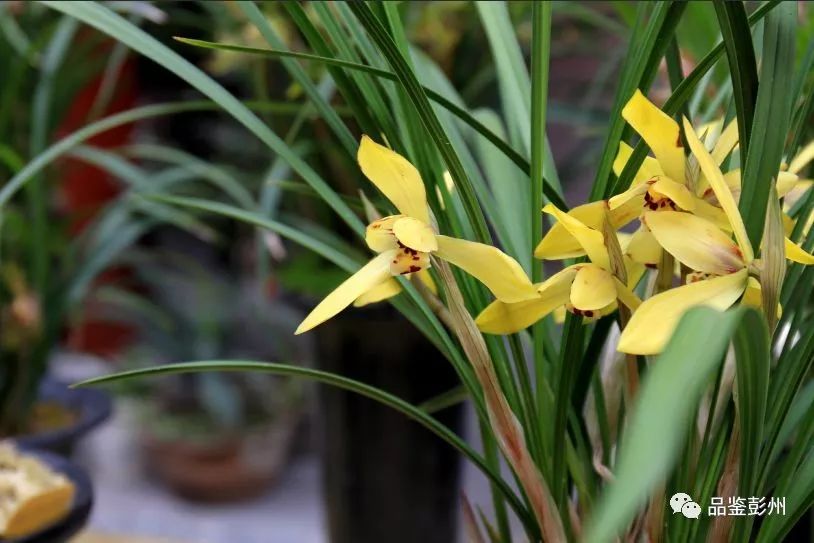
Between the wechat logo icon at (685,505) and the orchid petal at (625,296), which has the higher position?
the orchid petal at (625,296)

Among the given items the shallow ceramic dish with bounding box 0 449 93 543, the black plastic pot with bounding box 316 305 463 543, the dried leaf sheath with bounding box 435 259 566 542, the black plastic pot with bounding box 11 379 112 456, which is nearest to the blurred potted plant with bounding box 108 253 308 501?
the black plastic pot with bounding box 11 379 112 456

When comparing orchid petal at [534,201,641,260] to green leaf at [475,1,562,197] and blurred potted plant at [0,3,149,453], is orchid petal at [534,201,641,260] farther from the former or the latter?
blurred potted plant at [0,3,149,453]

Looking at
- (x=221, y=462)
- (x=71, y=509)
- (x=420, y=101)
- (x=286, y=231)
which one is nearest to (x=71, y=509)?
(x=71, y=509)

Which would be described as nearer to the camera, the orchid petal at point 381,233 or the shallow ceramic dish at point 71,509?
the orchid petal at point 381,233

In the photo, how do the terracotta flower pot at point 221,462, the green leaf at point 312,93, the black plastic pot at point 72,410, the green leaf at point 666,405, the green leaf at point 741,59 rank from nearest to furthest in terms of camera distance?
the green leaf at point 666,405 → the green leaf at point 741,59 → the green leaf at point 312,93 → the black plastic pot at point 72,410 → the terracotta flower pot at point 221,462

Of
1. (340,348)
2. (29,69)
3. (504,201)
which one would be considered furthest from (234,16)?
(504,201)

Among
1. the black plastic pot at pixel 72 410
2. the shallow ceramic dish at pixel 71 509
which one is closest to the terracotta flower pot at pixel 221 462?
the black plastic pot at pixel 72 410

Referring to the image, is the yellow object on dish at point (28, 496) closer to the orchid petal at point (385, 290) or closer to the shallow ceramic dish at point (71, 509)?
the shallow ceramic dish at point (71, 509)
